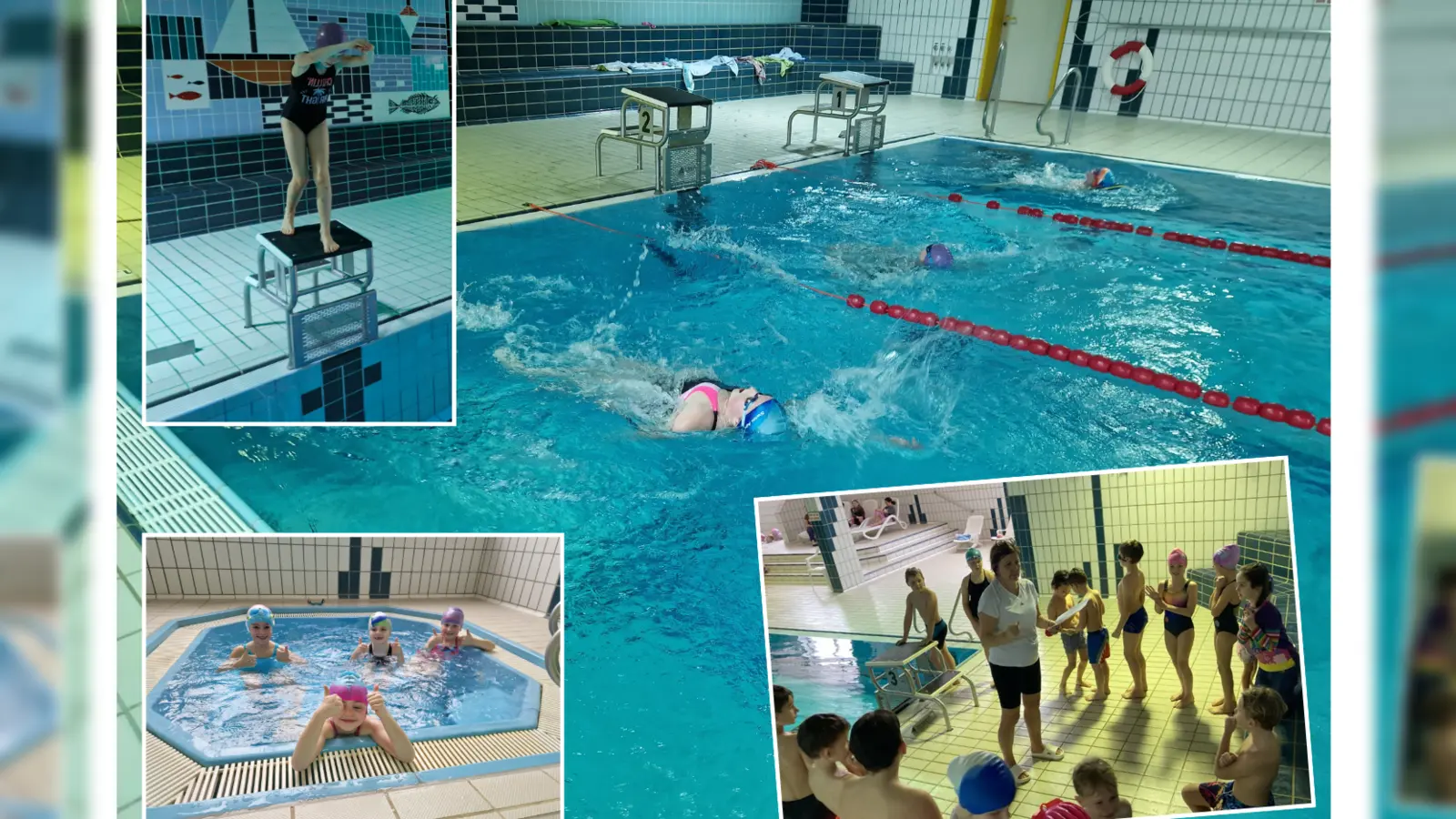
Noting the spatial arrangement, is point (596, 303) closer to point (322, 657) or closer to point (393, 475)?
point (393, 475)

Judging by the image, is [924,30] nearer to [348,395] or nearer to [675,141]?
[675,141]

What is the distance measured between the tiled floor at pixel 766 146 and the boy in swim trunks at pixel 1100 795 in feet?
16.3

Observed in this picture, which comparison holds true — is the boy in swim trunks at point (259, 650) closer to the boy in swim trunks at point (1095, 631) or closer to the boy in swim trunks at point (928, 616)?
the boy in swim trunks at point (928, 616)

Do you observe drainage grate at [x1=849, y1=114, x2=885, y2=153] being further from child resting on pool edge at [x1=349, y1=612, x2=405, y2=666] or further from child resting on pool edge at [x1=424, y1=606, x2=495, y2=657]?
child resting on pool edge at [x1=349, y1=612, x2=405, y2=666]

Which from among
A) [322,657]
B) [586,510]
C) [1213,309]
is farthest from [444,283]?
[1213,309]

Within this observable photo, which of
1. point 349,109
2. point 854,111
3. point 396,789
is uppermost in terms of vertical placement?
point 854,111

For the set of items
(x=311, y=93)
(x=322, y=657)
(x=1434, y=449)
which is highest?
(x=311, y=93)

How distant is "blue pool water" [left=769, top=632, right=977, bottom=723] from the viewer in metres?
1.65

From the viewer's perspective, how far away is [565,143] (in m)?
8.46

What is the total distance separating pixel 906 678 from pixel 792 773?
0.89 ft

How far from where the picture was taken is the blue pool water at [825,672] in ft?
5.40

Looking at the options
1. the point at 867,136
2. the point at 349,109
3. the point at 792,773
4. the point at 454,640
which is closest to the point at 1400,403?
the point at 792,773

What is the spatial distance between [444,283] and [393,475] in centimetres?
188

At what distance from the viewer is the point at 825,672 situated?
1.69m
